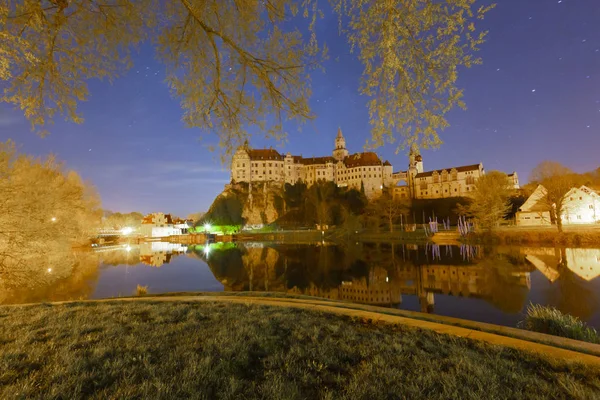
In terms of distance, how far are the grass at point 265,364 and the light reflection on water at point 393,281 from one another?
23.9 ft

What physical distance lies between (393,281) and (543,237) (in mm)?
25639

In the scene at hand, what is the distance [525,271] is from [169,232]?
89961 mm

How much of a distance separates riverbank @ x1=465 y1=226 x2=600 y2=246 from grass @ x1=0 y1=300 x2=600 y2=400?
36.0 m

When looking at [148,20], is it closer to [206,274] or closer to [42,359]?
[42,359]

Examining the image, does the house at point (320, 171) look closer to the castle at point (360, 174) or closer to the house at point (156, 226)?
the castle at point (360, 174)

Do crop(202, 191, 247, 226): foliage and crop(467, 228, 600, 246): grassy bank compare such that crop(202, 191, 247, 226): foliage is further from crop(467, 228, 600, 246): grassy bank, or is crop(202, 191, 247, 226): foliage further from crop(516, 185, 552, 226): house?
crop(516, 185, 552, 226): house

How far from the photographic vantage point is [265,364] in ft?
11.5

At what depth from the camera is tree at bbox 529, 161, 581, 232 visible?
108 feet

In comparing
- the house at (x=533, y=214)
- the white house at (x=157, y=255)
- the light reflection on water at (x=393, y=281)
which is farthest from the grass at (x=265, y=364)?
the house at (x=533, y=214)

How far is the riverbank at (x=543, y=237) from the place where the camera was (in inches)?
1152

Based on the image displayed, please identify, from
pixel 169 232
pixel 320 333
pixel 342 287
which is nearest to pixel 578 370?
pixel 320 333

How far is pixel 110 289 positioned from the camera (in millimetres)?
18359

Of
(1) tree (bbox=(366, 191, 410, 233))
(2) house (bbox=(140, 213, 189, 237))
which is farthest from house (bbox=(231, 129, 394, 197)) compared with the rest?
(2) house (bbox=(140, 213, 189, 237))

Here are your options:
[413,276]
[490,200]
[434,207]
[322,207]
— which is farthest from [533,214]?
[413,276]
